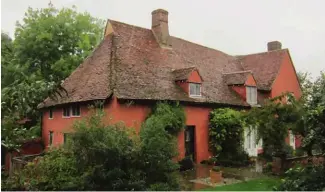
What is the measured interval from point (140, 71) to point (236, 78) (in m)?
8.88

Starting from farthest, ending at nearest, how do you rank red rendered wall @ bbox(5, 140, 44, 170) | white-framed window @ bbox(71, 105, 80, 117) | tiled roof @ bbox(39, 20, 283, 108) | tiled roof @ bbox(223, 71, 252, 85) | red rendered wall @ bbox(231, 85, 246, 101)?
1. tiled roof @ bbox(223, 71, 252, 85)
2. red rendered wall @ bbox(231, 85, 246, 101)
3. red rendered wall @ bbox(5, 140, 44, 170)
4. white-framed window @ bbox(71, 105, 80, 117)
5. tiled roof @ bbox(39, 20, 283, 108)

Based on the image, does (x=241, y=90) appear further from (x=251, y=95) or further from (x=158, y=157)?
(x=158, y=157)

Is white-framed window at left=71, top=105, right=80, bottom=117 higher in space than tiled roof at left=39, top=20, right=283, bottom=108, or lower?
lower

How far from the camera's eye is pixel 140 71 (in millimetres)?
23078

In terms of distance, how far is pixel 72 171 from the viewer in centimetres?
1516

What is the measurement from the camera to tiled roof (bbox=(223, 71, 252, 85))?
90.8ft

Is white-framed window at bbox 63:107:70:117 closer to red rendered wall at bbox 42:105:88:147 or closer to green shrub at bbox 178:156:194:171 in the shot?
red rendered wall at bbox 42:105:88:147

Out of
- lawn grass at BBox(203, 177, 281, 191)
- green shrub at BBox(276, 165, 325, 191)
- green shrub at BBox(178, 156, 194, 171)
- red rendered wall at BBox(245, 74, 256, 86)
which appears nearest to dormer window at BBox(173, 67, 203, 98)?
green shrub at BBox(178, 156, 194, 171)

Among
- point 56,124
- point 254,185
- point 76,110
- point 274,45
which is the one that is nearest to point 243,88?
point 274,45

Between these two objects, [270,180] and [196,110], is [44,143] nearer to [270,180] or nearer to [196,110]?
[196,110]

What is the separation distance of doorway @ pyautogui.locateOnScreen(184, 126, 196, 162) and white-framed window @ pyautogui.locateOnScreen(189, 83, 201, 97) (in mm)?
2213

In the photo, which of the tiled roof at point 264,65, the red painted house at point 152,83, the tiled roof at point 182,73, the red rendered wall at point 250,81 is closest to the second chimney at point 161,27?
the red painted house at point 152,83

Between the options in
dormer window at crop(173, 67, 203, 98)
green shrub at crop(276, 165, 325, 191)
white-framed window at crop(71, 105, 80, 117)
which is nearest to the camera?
green shrub at crop(276, 165, 325, 191)

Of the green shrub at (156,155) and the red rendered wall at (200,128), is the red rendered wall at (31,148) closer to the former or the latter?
the red rendered wall at (200,128)
